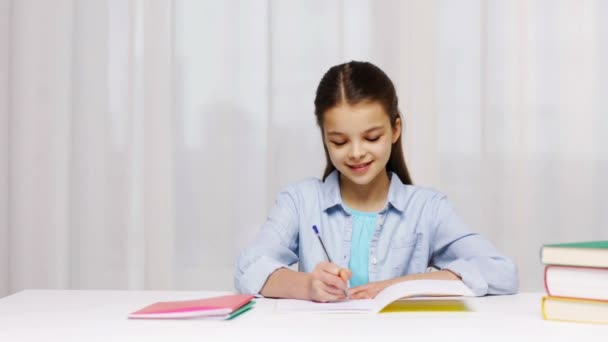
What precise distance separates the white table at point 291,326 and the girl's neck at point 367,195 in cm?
55

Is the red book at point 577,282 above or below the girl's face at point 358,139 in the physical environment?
below

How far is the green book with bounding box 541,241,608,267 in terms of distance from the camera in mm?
1061

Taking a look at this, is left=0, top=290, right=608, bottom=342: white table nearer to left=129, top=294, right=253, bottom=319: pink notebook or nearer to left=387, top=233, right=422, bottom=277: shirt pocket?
left=129, top=294, right=253, bottom=319: pink notebook

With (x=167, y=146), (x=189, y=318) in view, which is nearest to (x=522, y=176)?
(x=167, y=146)

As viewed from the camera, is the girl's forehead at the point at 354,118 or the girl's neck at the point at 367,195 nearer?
the girl's forehead at the point at 354,118

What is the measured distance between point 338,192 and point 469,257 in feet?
1.16

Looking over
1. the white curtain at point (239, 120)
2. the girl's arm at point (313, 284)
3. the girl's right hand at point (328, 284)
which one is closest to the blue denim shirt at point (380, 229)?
the girl's arm at point (313, 284)

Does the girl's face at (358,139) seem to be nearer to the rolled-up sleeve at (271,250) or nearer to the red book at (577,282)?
the rolled-up sleeve at (271,250)

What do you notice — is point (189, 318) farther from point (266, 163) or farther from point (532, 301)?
point (266, 163)

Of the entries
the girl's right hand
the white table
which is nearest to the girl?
the girl's right hand

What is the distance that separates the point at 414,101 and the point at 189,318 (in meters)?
1.62

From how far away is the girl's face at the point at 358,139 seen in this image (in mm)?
1598

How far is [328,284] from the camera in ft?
4.11

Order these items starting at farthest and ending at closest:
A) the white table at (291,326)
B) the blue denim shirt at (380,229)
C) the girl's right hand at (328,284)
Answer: the blue denim shirt at (380,229)
the girl's right hand at (328,284)
the white table at (291,326)
